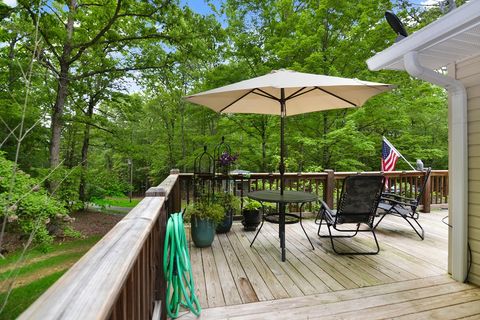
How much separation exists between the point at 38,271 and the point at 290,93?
653cm

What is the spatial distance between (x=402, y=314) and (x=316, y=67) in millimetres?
6976

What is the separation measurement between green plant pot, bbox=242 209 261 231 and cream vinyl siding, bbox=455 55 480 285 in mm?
2618

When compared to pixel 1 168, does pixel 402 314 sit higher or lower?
lower

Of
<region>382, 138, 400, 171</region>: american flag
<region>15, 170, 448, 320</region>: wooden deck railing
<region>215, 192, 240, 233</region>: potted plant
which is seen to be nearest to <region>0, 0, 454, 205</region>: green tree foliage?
<region>382, 138, 400, 171</region>: american flag

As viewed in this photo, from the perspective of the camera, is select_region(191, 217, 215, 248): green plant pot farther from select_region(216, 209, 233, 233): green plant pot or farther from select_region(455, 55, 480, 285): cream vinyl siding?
select_region(455, 55, 480, 285): cream vinyl siding

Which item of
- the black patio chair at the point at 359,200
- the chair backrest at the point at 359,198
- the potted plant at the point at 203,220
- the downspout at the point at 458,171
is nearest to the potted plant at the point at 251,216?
the potted plant at the point at 203,220

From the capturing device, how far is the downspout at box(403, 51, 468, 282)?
2556 mm

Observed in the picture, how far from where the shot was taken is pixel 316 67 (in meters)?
7.83

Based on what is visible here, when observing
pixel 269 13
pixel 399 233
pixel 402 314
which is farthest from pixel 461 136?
pixel 269 13

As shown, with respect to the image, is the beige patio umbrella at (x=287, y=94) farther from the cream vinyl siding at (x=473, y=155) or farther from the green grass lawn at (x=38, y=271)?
the green grass lawn at (x=38, y=271)

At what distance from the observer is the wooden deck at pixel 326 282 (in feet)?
6.97

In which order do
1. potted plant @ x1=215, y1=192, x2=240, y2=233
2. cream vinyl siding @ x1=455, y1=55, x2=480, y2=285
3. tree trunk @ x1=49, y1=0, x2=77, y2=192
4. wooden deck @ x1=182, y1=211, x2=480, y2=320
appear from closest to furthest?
wooden deck @ x1=182, y1=211, x2=480, y2=320, cream vinyl siding @ x1=455, y1=55, x2=480, y2=285, potted plant @ x1=215, y1=192, x2=240, y2=233, tree trunk @ x1=49, y1=0, x2=77, y2=192

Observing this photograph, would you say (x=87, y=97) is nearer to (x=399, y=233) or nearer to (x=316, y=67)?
(x=316, y=67)

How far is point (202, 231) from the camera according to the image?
3480mm
